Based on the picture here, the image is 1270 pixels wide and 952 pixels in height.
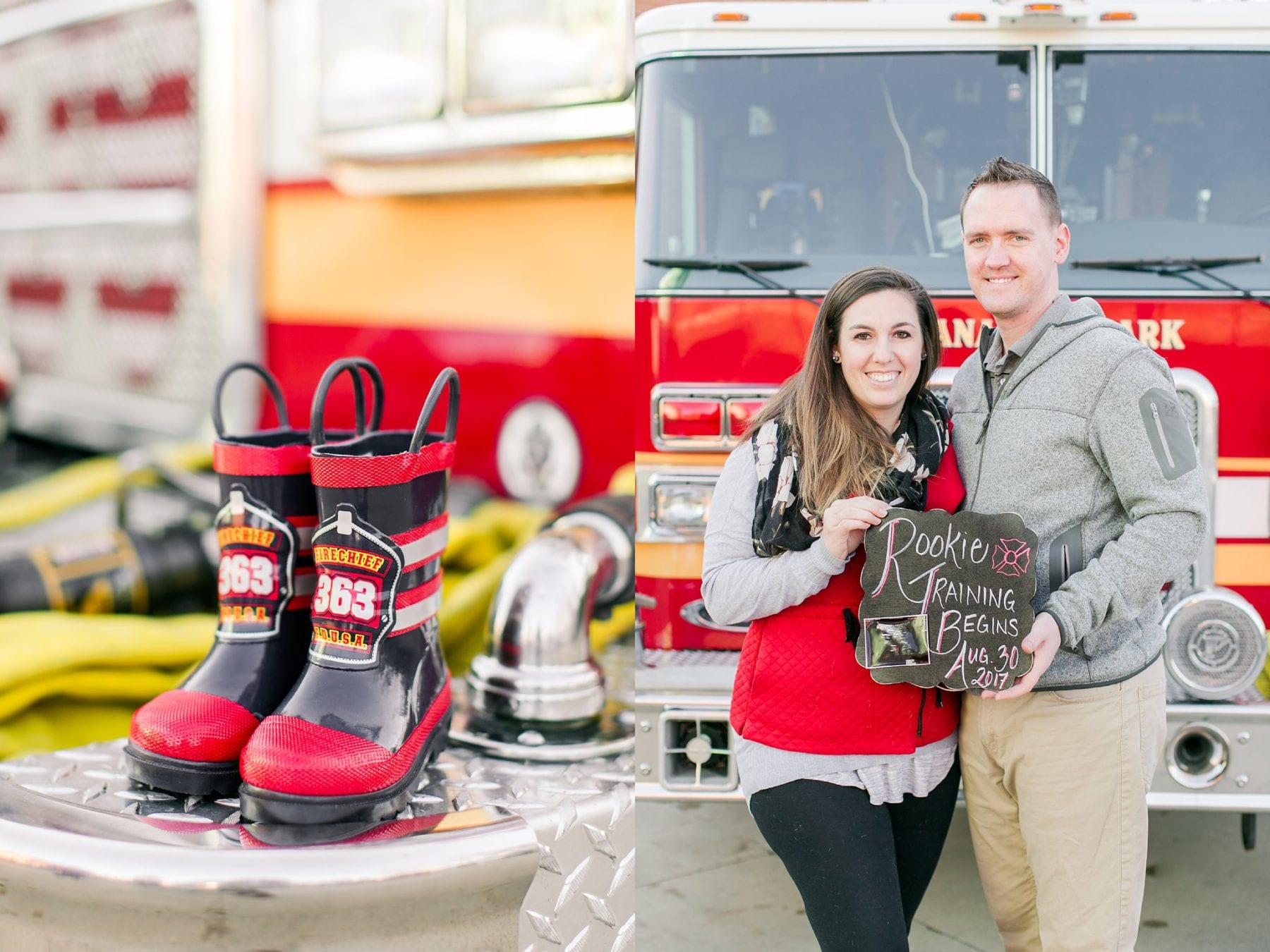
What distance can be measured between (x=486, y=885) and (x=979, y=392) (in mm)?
998

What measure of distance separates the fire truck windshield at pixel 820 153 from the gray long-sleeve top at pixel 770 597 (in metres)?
0.80

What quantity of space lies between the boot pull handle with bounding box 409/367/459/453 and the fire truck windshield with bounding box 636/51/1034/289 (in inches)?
20.8

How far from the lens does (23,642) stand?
210 cm

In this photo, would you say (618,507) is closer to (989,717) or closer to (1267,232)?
(989,717)

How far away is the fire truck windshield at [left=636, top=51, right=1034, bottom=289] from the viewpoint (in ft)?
7.43

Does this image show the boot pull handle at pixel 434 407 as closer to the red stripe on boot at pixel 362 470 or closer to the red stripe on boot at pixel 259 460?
the red stripe on boot at pixel 362 470

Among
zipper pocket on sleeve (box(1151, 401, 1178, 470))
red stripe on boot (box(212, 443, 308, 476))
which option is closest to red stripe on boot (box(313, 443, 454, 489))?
red stripe on boot (box(212, 443, 308, 476))

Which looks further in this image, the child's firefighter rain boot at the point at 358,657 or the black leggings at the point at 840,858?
the child's firefighter rain boot at the point at 358,657

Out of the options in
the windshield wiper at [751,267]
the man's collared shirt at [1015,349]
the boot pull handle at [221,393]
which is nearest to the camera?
the man's collared shirt at [1015,349]

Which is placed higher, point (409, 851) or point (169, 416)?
point (169, 416)

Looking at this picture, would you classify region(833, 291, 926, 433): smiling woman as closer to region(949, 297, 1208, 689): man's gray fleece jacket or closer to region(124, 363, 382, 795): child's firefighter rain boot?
region(949, 297, 1208, 689): man's gray fleece jacket

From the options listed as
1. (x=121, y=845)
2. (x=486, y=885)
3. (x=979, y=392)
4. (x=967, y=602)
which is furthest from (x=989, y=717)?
(x=121, y=845)

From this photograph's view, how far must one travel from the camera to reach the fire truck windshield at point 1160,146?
2248 millimetres

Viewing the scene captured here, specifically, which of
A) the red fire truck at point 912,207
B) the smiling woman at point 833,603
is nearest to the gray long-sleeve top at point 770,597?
the smiling woman at point 833,603
